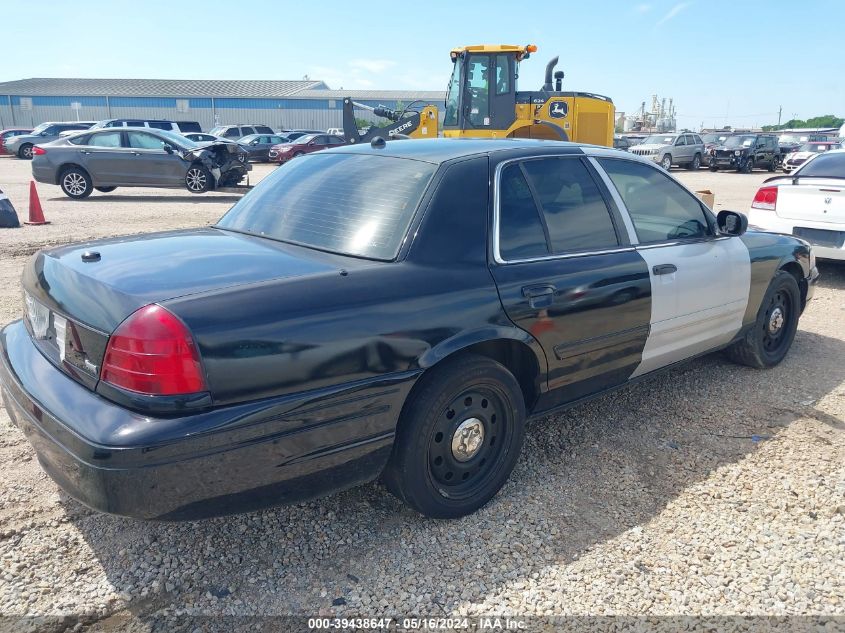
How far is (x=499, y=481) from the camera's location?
10.3ft

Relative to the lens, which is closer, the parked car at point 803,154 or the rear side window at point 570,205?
the rear side window at point 570,205

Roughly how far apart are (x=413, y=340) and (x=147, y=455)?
103 cm

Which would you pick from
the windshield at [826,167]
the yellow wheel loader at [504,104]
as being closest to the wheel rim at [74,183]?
the yellow wheel loader at [504,104]

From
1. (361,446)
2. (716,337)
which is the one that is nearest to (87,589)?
(361,446)

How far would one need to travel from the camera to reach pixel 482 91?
1371 centimetres

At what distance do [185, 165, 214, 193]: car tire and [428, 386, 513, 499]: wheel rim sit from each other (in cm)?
1344

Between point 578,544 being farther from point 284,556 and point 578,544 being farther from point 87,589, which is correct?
point 87,589

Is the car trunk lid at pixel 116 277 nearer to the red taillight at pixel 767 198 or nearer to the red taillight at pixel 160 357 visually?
the red taillight at pixel 160 357

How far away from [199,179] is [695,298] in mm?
13223

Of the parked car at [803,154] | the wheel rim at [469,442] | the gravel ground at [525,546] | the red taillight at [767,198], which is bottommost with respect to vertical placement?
the gravel ground at [525,546]

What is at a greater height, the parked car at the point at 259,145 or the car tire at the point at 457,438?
the parked car at the point at 259,145

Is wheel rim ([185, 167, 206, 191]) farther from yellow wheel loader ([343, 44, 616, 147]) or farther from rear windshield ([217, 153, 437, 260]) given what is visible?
rear windshield ([217, 153, 437, 260])

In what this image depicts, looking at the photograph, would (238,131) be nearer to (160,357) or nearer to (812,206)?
(812,206)

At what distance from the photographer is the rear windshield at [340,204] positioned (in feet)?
9.62
